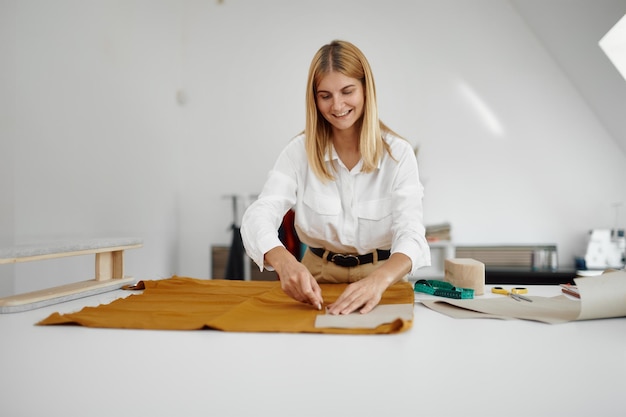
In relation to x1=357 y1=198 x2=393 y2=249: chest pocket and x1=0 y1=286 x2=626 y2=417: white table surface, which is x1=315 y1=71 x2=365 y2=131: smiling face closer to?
x1=357 y1=198 x2=393 y2=249: chest pocket

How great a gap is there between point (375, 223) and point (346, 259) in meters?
0.17

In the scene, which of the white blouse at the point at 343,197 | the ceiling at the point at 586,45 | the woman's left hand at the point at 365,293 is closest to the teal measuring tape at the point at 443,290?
the woman's left hand at the point at 365,293

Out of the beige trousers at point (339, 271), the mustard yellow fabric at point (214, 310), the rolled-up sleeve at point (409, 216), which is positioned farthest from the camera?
the beige trousers at point (339, 271)

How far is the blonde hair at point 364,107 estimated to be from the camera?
1842mm

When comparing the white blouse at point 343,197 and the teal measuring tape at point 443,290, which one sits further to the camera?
the white blouse at point 343,197

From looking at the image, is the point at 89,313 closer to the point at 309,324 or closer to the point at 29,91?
the point at 309,324

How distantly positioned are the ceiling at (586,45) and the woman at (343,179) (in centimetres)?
204

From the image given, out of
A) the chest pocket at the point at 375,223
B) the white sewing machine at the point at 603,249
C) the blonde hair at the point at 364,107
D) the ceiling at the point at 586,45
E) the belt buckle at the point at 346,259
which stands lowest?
the white sewing machine at the point at 603,249

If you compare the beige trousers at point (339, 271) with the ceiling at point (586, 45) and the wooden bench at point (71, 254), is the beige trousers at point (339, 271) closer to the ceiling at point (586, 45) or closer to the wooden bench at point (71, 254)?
the wooden bench at point (71, 254)

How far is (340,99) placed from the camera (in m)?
1.81

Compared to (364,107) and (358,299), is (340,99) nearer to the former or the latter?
(364,107)

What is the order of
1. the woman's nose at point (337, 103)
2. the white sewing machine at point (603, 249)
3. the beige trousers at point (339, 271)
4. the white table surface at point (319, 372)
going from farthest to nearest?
the white sewing machine at point (603, 249) → the beige trousers at point (339, 271) → the woman's nose at point (337, 103) → the white table surface at point (319, 372)

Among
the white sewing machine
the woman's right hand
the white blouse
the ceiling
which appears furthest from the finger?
the white sewing machine

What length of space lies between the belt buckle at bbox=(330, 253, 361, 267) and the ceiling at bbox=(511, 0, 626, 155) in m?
2.30
